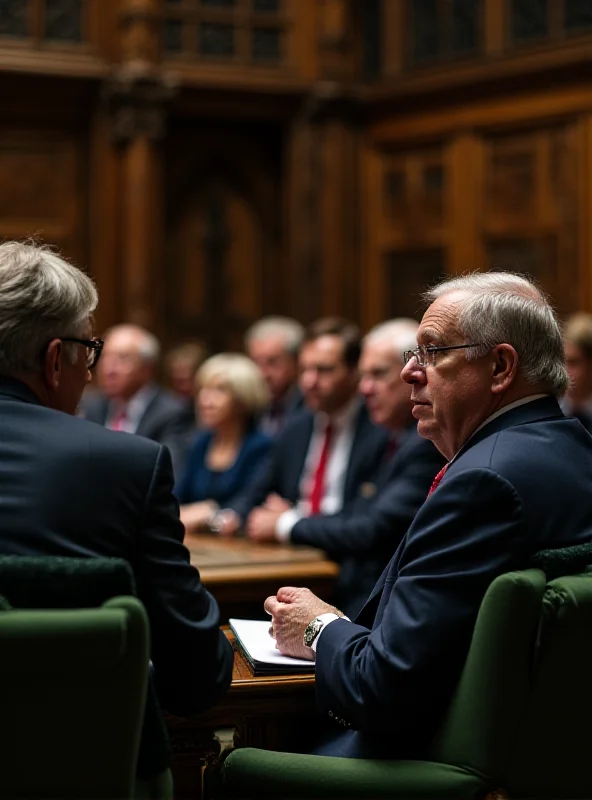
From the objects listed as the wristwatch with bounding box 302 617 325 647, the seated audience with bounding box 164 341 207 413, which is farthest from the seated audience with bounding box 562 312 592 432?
the wristwatch with bounding box 302 617 325 647

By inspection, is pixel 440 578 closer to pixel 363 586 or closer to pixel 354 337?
pixel 363 586

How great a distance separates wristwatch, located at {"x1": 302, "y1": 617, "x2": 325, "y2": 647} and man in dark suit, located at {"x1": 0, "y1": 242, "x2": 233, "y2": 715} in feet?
0.53

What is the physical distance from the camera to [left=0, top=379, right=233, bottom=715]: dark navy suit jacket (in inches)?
79.7

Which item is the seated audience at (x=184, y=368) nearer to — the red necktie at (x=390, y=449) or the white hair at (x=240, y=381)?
the white hair at (x=240, y=381)

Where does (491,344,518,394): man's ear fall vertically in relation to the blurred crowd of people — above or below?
above

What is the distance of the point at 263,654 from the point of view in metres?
2.40

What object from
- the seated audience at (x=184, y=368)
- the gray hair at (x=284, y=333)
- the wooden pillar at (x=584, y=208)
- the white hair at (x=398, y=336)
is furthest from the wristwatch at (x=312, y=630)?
the seated audience at (x=184, y=368)

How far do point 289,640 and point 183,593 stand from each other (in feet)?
1.09

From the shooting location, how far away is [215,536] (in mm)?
4852

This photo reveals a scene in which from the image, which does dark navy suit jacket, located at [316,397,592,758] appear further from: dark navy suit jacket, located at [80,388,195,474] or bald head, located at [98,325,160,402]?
bald head, located at [98,325,160,402]

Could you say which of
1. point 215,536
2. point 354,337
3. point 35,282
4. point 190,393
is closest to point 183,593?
point 35,282

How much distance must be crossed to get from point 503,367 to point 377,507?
6.47 ft

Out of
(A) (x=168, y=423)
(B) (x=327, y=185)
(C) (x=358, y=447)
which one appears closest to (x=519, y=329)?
(C) (x=358, y=447)

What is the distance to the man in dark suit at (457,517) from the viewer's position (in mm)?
2014
